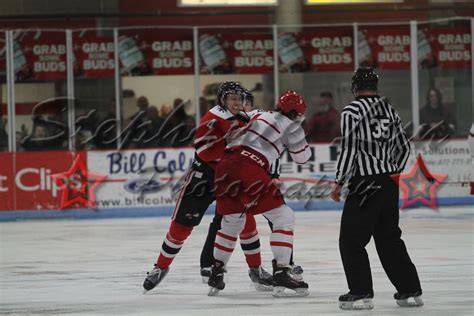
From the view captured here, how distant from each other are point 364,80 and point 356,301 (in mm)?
1518

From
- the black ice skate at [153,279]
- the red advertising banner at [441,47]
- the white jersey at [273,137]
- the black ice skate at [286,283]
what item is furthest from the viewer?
the red advertising banner at [441,47]

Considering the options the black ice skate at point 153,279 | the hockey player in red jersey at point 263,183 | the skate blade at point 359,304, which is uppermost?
the hockey player in red jersey at point 263,183

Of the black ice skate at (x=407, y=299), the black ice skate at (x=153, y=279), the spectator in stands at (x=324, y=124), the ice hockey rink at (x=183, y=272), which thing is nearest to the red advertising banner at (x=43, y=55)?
the ice hockey rink at (x=183, y=272)

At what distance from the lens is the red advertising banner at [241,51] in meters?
20.1

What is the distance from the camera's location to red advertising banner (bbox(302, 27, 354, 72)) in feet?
66.7

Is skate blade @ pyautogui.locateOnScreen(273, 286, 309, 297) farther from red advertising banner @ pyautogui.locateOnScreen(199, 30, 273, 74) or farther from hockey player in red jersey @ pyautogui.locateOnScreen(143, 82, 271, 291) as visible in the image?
red advertising banner @ pyautogui.locateOnScreen(199, 30, 273, 74)

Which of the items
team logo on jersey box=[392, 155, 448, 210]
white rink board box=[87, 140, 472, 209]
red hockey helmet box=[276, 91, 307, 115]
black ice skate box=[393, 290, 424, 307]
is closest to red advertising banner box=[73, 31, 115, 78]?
white rink board box=[87, 140, 472, 209]

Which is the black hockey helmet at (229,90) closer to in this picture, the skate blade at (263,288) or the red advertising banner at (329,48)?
the skate blade at (263,288)

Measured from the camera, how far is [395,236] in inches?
333

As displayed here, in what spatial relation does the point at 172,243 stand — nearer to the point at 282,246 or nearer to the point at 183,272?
the point at 282,246

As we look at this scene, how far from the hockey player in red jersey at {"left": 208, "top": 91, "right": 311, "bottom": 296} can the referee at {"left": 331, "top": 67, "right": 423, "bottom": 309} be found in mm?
898

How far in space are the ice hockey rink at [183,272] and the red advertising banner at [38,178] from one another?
1569mm

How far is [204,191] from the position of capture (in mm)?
9656

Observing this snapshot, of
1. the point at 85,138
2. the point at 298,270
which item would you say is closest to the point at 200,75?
the point at 85,138
